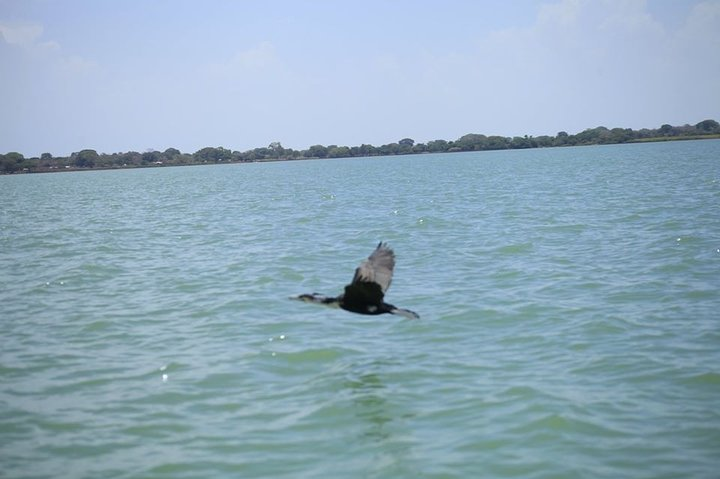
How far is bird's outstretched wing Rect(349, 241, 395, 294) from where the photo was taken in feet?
32.1

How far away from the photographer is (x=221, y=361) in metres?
11.2

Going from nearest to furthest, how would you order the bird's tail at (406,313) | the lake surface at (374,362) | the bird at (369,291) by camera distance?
the lake surface at (374,362)
the bird's tail at (406,313)
the bird at (369,291)

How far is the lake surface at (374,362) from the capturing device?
313 inches

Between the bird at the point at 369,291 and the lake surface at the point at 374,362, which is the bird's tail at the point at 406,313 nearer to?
the bird at the point at 369,291

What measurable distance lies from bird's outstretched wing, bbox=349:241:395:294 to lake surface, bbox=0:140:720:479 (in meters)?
1.38

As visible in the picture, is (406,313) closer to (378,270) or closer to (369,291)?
(369,291)

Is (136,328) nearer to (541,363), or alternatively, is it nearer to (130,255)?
(541,363)

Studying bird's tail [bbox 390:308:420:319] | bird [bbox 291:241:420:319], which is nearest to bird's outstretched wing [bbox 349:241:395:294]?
bird [bbox 291:241:420:319]

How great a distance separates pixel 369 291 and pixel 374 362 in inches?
61.9

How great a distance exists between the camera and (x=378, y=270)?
10070 millimetres

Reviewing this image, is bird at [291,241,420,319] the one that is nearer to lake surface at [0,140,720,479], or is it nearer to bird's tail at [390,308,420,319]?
bird's tail at [390,308,420,319]

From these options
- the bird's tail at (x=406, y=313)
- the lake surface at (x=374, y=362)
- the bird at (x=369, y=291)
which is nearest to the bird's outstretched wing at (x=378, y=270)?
the bird at (x=369, y=291)

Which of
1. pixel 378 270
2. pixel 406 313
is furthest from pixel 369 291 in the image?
pixel 406 313

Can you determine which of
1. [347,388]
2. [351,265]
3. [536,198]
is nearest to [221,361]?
[347,388]
